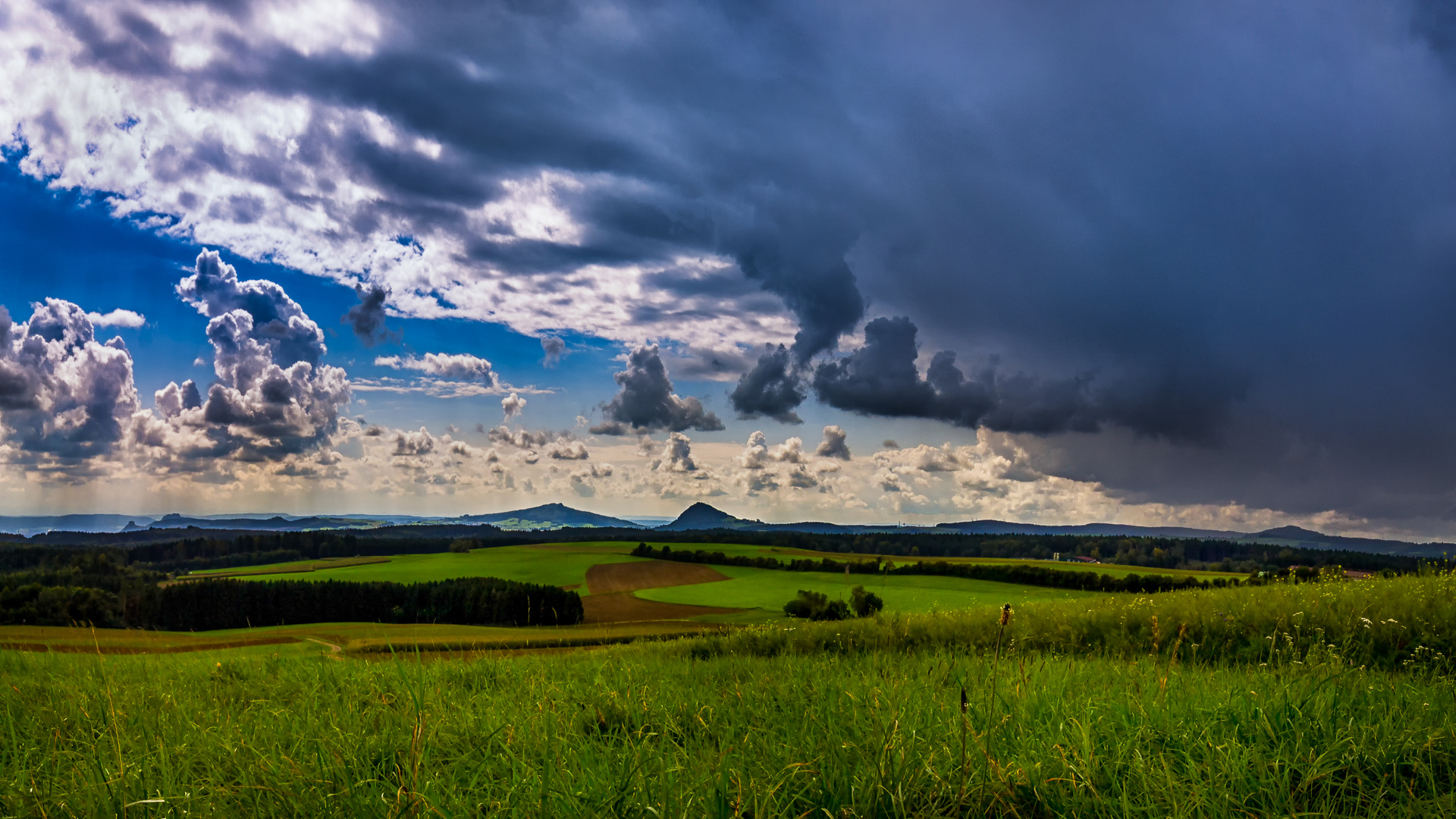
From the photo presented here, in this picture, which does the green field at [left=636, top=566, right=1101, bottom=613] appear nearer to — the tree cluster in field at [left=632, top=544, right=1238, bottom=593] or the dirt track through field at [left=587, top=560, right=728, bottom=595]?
the tree cluster in field at [left=632, top=544, right=1238, bottom=593]

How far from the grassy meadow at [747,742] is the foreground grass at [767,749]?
0.02 meters

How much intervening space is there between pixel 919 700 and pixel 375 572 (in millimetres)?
132290

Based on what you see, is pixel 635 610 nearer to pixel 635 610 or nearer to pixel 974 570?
pixel 635 610

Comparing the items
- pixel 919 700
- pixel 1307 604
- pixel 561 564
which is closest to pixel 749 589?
pixel 561 564

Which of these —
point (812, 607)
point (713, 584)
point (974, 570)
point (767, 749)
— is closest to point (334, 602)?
point (713, 584)

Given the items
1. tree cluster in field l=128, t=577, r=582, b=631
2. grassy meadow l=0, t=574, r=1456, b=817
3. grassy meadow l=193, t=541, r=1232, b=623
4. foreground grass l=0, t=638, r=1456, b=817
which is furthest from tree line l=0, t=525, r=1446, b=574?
foreground grass l=0, t=638, r=1456, b=817

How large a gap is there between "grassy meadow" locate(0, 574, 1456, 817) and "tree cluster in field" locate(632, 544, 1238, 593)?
61.2m

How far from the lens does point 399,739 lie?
4402mm

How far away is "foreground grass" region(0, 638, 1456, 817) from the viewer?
329cm

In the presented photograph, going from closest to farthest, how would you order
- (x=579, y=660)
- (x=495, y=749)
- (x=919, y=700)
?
(x=495, y=749), (x=919, y=700), (x=579, y=660)

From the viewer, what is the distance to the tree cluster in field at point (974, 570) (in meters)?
78.7

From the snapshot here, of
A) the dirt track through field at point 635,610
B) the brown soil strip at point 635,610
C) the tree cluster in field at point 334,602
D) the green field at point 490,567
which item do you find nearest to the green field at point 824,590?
the brown soil strip at point 635,610

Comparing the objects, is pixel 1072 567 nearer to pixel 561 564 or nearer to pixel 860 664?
pixel 561 564

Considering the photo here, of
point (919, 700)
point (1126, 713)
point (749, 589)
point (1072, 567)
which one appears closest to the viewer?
point (1126, 713)
